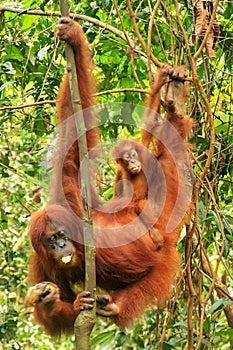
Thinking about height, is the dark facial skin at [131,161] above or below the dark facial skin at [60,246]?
above

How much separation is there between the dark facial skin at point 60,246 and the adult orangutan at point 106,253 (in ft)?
0.41

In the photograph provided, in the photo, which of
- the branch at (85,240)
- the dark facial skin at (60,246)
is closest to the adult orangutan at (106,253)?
the dark facial skin at (60,246)

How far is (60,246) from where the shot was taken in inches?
117

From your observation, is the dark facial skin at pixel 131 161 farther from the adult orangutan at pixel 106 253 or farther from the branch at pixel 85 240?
the branch at pixel 85 240

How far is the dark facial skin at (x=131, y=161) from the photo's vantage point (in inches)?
136

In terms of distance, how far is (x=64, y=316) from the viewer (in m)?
3.24

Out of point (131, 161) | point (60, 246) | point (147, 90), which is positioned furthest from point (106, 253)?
point (147, 90)

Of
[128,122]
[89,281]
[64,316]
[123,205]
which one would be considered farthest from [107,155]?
[89,281]

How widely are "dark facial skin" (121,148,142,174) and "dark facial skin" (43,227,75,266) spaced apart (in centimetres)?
63

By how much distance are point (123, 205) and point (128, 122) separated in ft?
2.49

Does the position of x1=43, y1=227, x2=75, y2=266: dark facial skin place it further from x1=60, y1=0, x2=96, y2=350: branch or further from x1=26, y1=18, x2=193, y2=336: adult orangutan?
x1=60, y1=0, x2=96, y2=350: branch

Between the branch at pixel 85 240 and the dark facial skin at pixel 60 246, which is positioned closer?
the branch at pixel 85 240

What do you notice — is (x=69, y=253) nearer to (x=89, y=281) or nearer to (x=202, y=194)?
(x=89, y=281)

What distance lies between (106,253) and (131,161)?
0.54 meters
